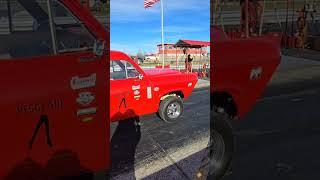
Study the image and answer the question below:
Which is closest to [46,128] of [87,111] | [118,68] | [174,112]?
Result: [87,111]

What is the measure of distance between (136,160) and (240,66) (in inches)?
43.5

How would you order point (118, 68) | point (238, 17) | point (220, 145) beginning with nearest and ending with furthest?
1. point (238, 17)
2. point (118, 68)
3. point (220, 145)

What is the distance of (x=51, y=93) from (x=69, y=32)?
0.38 metres

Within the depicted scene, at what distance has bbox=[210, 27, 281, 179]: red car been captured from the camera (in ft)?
10.7

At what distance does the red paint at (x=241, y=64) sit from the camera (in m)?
3.18

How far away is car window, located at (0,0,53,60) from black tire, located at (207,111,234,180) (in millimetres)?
1675

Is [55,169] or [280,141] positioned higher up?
[55,169]

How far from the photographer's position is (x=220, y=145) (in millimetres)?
4121

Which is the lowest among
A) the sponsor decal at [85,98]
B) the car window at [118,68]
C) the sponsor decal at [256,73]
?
the sponsor decal at [85,98]

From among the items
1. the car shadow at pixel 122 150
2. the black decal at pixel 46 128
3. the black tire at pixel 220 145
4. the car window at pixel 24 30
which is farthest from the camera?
the black tire at pixel 220 145

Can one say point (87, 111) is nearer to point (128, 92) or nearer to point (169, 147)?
point (169, 147)

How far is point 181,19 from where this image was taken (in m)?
2.56

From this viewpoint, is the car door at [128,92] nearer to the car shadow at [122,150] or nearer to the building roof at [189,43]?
the car shadow at [122,150]

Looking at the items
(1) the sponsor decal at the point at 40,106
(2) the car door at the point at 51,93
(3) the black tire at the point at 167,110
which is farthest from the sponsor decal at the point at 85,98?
(3) the black tire at the point at 167,110
